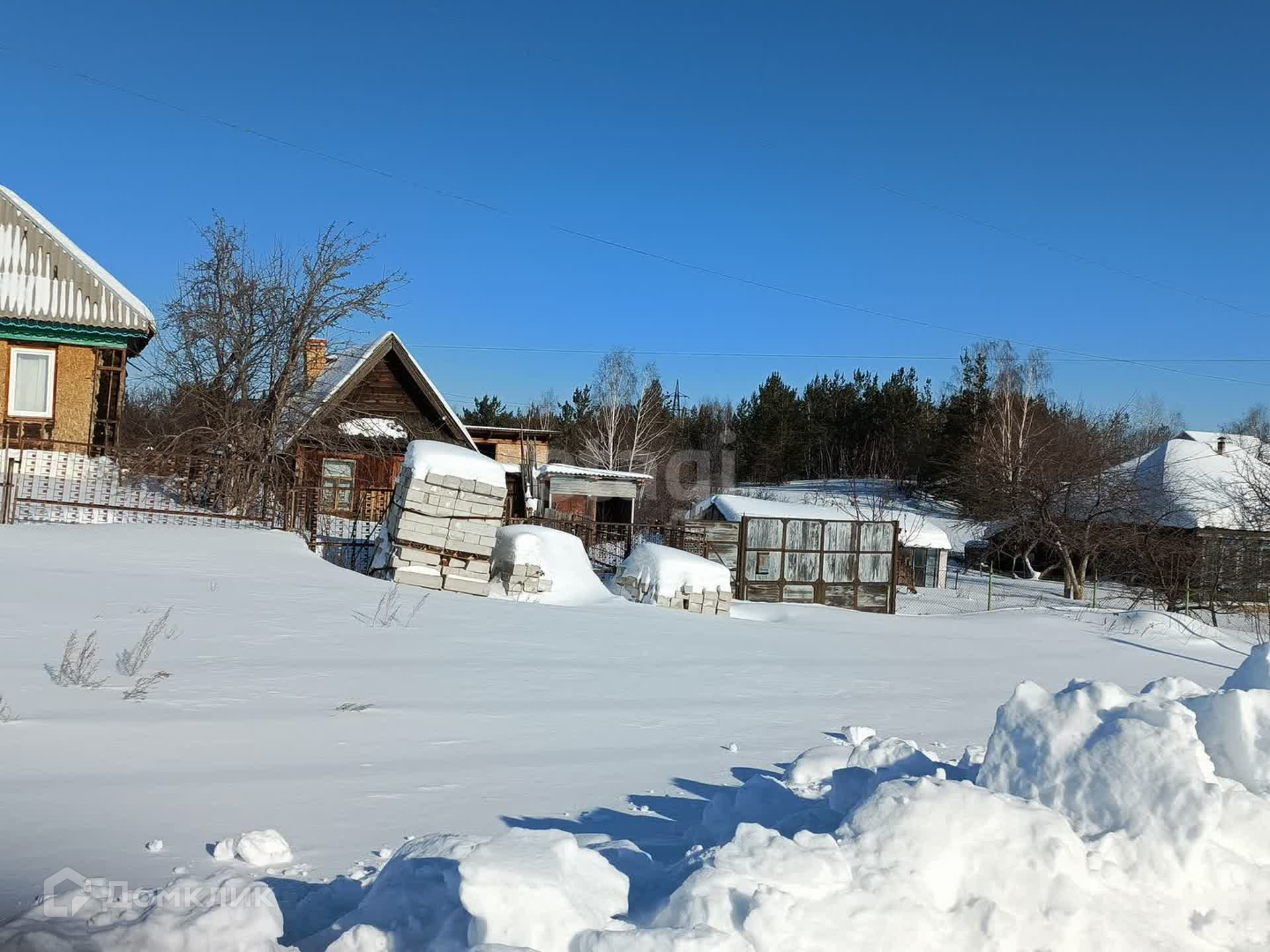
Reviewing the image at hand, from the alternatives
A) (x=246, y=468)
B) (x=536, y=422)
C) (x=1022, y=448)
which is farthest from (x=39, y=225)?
(x=536, y=422)

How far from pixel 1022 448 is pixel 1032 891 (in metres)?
43.4

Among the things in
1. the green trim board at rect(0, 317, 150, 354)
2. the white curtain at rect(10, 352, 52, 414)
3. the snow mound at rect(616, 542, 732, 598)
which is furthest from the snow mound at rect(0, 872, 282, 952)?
the white curtain at rect(10, 352, 52, 414)

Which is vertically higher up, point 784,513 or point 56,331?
point 56,331

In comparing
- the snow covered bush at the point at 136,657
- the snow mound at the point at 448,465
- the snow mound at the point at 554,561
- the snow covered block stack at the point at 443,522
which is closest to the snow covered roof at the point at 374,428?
the snow mound at the point at 448,465

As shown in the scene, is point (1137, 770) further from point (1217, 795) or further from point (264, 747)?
point (264, 747)

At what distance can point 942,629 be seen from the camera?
16219 millimetres

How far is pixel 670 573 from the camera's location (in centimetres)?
1576

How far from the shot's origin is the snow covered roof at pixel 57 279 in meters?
18.6

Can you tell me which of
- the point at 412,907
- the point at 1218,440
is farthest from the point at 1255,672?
the point at 1218,440

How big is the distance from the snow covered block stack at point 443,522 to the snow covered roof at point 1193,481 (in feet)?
89.1

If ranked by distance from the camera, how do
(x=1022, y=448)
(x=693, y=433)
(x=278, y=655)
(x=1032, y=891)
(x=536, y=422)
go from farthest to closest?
(x=693, y=433)
(x=536, y=422)
(x=1022, y=448)
(x=278, y=655)
(x=1032, y=891)

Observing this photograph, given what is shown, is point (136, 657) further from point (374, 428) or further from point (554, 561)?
point (374, 428)

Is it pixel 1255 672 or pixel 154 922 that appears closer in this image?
pixel 154 922

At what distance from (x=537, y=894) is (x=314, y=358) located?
777 inches
